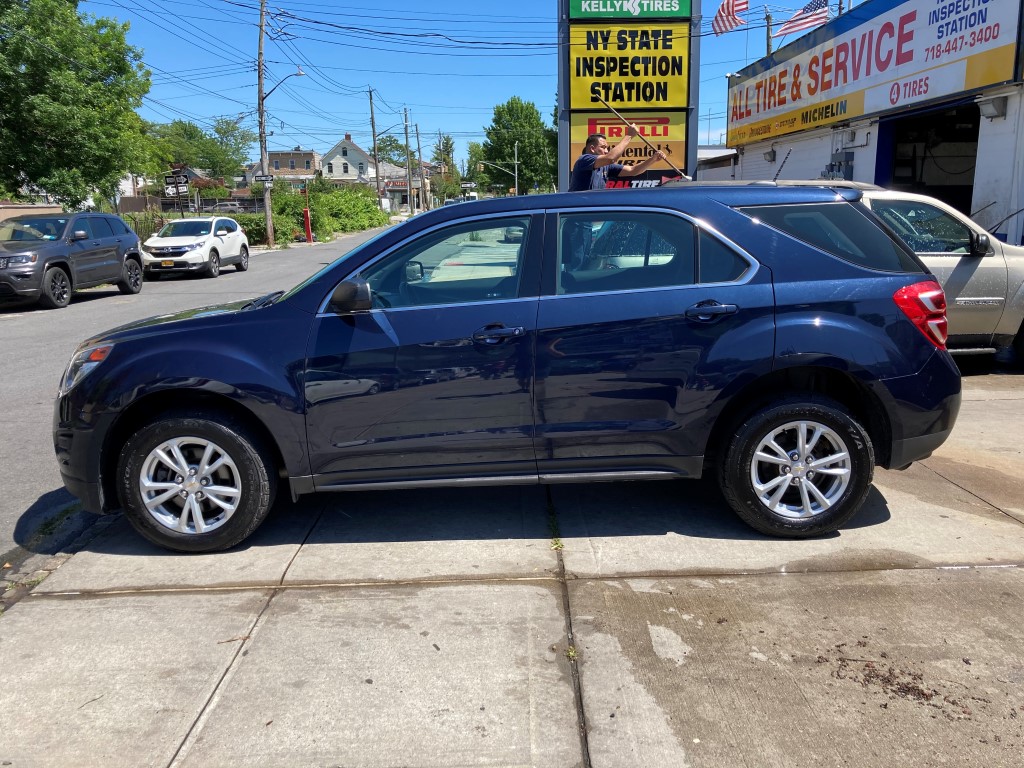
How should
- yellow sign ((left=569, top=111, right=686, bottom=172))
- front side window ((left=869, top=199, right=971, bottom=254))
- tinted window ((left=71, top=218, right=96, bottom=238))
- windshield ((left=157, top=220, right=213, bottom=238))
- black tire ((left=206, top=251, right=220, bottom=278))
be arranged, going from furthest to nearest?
windshield ((left=157, top=220, right=213, bottom=238)), black tire ((left=206, top=251, right=220, bottom=278)), tinted window ((left=71, top=218, right=96, bottom=238)), yellow sign ((left=569, top=111, right=686, bottom=172)), front side window ((left=869, top=199, right=971, bottom=254))

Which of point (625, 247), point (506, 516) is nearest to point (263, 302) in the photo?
point (506, 516)

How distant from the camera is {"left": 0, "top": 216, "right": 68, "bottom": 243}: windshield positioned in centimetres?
1512

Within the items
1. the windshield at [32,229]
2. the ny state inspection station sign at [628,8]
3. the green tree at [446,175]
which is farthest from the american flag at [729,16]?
the green tree at [446,175]

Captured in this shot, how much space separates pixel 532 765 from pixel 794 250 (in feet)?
9.29

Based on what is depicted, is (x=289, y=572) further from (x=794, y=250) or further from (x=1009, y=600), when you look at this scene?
(x=1009, y=600)

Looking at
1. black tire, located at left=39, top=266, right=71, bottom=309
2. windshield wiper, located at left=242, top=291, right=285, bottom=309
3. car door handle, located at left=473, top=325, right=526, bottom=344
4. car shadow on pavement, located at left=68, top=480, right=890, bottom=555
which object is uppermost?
windshield wiper, located at left=242, top=291, right=285, bottom=309

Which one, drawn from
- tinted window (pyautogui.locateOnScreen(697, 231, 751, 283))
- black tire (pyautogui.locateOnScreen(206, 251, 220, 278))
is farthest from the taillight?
black tire (pyautogui.locateOnScreen(206, 251, 220, 278))

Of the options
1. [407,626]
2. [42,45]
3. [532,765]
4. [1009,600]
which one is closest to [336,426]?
[407,626]

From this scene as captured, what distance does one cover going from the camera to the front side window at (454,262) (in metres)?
4.24

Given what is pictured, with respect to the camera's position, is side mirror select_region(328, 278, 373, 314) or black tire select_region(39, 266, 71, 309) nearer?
side mirror select_region(328, 278, 373, 314)

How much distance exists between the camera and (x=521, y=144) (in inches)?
3344

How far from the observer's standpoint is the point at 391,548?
4379mm

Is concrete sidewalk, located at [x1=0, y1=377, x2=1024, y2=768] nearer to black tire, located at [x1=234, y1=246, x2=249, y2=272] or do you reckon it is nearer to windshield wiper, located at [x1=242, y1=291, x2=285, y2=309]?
windshield wiper, located at [x1=242, y1=291, x2=285, y2=309]

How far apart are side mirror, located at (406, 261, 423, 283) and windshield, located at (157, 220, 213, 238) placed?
62.4 ft
